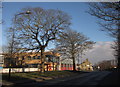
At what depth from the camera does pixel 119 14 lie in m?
16.4

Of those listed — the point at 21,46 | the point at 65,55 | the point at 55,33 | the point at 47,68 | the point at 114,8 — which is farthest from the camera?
the point at 47,68

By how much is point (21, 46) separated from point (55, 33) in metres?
6.95

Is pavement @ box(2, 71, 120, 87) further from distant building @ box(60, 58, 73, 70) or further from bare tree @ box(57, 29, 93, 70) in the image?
distant building @ box(60, 58, 73, 70)

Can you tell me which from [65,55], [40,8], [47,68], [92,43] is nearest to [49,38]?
[40,8]

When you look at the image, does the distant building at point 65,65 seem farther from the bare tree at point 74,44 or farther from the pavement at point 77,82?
the pavement at point 77,82

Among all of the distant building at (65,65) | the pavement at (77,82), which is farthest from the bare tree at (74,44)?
the distant building at (65,65)

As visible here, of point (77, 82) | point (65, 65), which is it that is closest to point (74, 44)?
point (77, 82)

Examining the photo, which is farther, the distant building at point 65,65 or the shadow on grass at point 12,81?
the distant building at point 65,65

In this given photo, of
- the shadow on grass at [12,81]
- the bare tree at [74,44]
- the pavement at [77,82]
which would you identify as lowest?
the pavement at [77,82]

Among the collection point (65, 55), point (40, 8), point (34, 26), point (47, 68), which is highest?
point (40, 8)

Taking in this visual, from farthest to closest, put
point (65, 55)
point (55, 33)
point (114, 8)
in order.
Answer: point (65, 55) < point (55, 33) < point (114, 8)

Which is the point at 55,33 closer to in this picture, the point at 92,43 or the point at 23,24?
the point at 23,24

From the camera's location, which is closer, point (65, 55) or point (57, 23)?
point (57, 23)

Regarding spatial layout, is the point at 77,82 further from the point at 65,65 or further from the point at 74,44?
the point at 65,65
